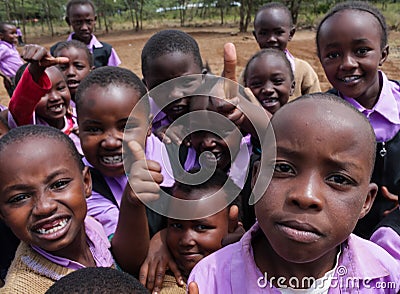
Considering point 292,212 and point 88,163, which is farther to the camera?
point 88,163

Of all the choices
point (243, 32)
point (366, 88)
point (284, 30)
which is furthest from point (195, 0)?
point (366, 88)

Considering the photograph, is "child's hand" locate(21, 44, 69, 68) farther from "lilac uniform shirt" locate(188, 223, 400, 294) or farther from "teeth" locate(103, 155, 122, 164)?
"lilac uniform shirt" locate(188, 223, 400, 294)

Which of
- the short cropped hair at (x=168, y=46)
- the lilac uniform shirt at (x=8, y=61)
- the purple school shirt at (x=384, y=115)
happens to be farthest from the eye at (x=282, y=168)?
the lilac uniform shirt at (x=8, y=61)

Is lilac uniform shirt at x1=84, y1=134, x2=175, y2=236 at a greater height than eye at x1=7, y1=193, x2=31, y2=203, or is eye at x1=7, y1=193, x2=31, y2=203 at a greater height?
eye at x1=7, y1=193, x2=31, y2=203

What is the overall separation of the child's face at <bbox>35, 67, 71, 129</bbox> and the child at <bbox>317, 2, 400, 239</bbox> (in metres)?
1.80

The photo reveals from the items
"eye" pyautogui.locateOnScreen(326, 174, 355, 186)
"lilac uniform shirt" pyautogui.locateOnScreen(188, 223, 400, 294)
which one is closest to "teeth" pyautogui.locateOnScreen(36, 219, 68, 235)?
"lilac uniform shirt" pyautogui.locateOnScreen(188, 223, 400, 294)

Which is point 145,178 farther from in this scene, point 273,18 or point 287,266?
point 273,18

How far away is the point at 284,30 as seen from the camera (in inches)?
147

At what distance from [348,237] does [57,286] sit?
0.90 metres

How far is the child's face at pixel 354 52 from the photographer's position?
2000mm

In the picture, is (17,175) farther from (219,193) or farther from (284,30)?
(284,30)

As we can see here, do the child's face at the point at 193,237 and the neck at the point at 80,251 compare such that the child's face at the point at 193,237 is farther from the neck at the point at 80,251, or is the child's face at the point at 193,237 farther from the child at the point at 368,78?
the child at the point at 368,78

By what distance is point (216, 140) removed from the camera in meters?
2.11

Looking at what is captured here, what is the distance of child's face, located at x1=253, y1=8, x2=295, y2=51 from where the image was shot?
12.1 ft
